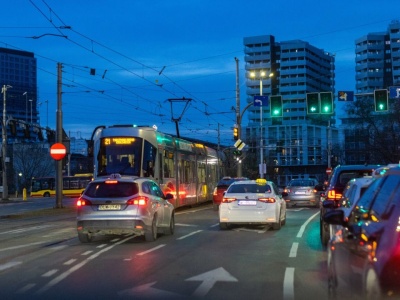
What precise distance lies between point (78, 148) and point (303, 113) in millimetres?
51363

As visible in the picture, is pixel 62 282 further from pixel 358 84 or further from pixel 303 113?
pixel 358 84

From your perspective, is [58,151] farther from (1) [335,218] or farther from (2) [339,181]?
(1) [335,218]

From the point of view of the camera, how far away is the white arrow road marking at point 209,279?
8516 millimetres

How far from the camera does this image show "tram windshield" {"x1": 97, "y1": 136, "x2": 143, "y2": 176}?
23984 mm

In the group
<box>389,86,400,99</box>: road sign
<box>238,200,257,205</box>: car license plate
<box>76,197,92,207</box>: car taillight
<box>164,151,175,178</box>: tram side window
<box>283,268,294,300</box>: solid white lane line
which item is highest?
<box>389,86,400,99</box>: road sign

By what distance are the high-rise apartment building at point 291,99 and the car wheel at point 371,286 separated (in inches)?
4172

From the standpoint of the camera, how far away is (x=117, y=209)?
14.7 meters

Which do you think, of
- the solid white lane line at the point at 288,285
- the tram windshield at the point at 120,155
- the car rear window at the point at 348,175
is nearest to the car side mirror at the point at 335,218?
the solid white lane line at the point at 288,285

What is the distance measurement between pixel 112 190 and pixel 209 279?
19.8 feet

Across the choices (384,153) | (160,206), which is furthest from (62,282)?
(384,153)

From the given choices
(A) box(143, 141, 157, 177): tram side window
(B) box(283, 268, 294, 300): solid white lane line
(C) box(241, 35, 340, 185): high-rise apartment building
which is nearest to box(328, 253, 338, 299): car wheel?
(B) box(283, 268, 294, 300): solid white lane line

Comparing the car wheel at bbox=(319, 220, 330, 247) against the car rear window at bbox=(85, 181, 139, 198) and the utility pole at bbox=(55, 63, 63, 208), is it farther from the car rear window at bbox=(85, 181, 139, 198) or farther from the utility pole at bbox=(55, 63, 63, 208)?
the utility pole at bbox=(55, 63, 63, 208)

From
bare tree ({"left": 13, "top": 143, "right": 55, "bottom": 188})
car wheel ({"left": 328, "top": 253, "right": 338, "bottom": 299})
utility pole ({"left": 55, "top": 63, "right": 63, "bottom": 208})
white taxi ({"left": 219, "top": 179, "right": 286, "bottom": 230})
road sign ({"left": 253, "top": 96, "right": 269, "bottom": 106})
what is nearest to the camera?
car wheel ({"left": 328, "top": 253, "right": 338, "bottom": 299})

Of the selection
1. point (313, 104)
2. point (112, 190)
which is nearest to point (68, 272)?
point (112, 190)
